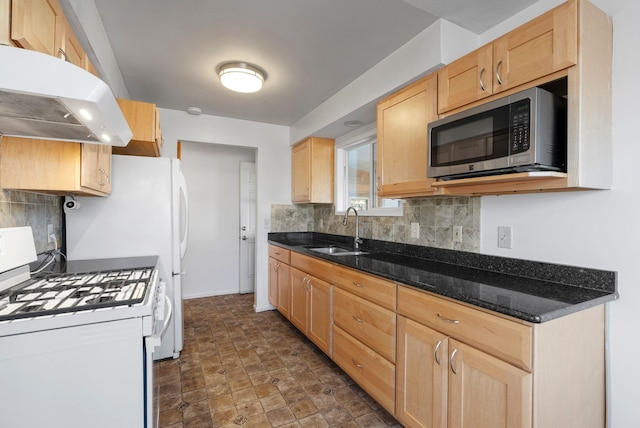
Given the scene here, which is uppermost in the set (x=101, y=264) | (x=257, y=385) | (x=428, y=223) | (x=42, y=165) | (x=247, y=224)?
(x=42, y=165)

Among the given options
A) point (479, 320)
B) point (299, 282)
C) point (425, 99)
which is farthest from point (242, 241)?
point (479, 320)

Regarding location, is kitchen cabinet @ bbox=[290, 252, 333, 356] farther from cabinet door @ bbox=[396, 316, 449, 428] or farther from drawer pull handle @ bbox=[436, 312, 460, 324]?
drawer pull handle @ bbox=[436, 312, 460, 324]

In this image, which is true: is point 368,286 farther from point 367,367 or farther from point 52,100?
point 52,100

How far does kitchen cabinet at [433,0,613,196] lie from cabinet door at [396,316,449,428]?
0.81m

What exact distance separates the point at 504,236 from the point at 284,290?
85.6 inches

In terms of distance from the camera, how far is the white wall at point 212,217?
13.8 feet

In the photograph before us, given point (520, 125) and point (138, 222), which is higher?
point (520, 125)

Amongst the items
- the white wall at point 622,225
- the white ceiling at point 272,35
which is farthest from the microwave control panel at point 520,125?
the white ceiling at point 272,35

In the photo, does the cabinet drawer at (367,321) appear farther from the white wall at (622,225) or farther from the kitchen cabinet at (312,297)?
the white wall at (622,225)

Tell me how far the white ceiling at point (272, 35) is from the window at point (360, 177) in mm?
696

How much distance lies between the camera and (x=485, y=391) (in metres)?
1.19

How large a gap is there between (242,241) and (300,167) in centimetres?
155

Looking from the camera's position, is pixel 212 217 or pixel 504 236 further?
pixel 212 217

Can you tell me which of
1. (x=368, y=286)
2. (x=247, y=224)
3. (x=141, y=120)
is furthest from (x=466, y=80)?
(x=247, y=224)
